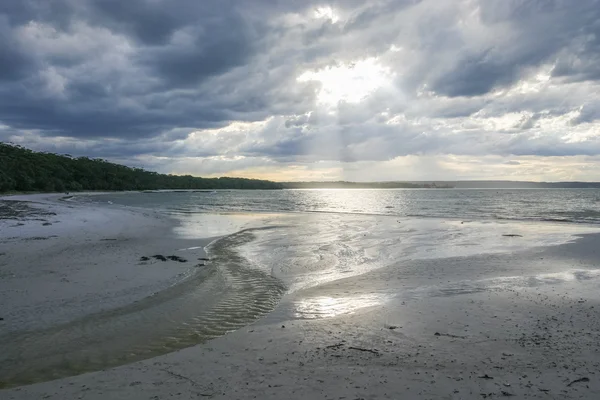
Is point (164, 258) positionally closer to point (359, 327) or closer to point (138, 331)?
point (138, 331)

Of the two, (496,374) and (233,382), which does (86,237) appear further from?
(496,374)

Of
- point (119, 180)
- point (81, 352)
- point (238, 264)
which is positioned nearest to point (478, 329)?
point (81, 352)

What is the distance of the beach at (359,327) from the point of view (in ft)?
17.3

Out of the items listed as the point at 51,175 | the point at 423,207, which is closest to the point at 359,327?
the point at 423,207

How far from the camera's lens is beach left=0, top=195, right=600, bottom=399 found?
5.28 metres

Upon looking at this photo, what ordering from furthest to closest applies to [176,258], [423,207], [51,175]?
[51,175] → [423,207] → [176,258]

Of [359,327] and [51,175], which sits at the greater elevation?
[51,175]

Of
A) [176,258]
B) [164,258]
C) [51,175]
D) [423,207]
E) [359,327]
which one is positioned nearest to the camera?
[359,327]

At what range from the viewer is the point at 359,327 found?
7672 millimetres

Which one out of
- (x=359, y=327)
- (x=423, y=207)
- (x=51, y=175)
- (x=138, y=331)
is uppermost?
(x=51, y=175)

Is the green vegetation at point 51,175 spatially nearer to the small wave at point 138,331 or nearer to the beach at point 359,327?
the beach at point 359,327

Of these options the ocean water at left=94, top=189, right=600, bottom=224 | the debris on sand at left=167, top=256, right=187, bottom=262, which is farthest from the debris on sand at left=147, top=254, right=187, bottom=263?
the ocean water at left=94, top=189, right=600, bottom=224

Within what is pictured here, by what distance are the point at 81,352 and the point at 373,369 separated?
469 centimetres

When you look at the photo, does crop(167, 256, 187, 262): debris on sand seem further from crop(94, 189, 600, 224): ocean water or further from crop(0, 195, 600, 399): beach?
crop(94, 189, 600, 224): ocean water
